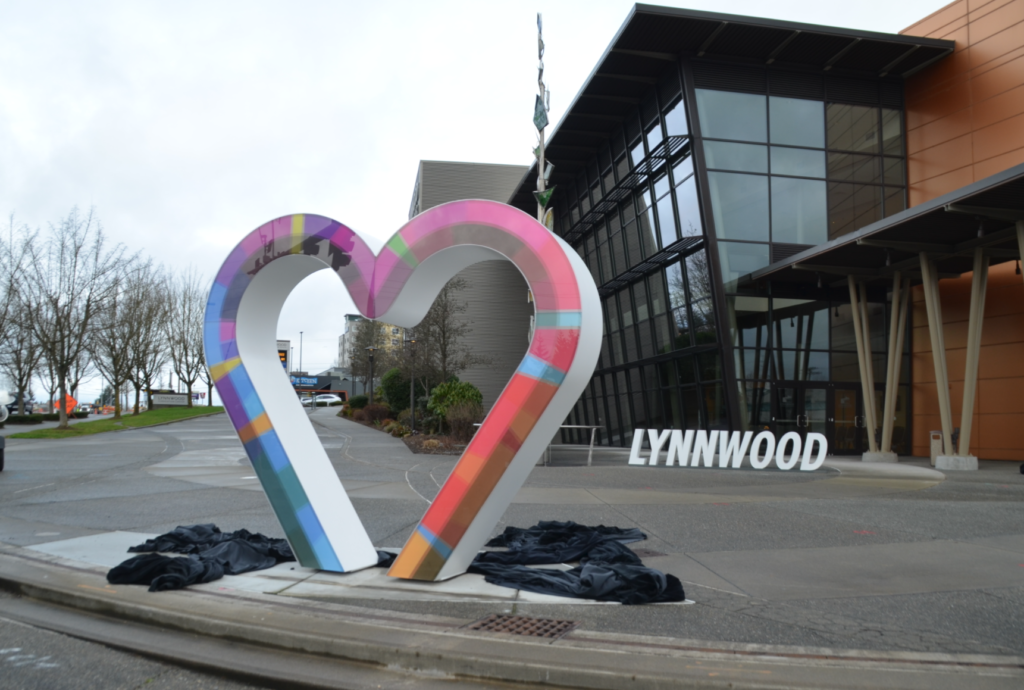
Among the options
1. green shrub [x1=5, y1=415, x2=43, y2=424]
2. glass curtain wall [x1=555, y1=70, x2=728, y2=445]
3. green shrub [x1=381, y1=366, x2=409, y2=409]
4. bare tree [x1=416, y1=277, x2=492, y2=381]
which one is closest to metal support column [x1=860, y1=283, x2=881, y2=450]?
glass curtain wall [x1=555, y1=70, x2=728, y2=445]

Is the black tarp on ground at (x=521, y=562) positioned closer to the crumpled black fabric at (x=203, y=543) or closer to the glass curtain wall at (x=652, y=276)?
the crumpled black fabric at (x=203, y=543)

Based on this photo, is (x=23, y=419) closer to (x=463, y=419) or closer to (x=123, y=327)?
(x=123, y=327)

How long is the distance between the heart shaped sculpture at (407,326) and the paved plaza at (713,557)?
427 mm

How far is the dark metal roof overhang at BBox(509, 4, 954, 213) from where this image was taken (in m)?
18.0

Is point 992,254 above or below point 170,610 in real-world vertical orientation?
above

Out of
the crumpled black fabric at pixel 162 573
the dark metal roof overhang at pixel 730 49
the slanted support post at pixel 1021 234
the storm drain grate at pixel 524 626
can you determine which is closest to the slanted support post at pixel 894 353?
the slanted support post at pixel 1021 234

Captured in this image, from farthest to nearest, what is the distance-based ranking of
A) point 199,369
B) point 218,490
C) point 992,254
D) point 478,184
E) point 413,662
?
point 199,369, point 478,184, point 992,254, point 218,490, point 413,662

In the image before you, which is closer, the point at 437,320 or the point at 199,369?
the point at 437,320

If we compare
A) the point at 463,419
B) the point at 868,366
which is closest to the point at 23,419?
the point at 463,419

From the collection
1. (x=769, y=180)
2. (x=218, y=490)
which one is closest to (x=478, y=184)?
(x=769, y=180)

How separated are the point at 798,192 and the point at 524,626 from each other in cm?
1868

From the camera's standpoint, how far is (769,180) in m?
19.8

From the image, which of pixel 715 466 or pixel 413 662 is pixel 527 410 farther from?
pixel 715 466

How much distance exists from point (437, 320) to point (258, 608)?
24339 millimetres
